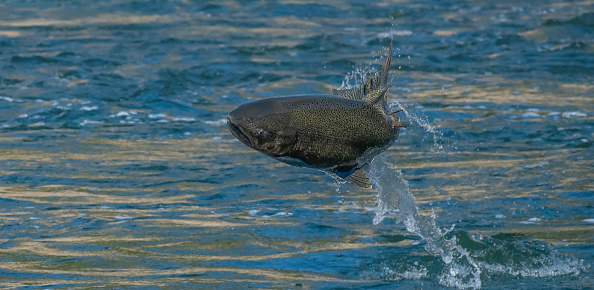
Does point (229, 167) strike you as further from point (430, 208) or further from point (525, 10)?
point (525, 10)

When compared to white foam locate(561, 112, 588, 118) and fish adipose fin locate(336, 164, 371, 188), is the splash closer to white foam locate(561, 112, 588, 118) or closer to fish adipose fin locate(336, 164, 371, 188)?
fish adipose fin locate(336, 164, 371, 188)

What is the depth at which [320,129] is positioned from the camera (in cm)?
338

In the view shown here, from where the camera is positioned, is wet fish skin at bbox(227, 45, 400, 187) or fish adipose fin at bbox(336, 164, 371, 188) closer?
wet fish skin at bbox(227, 45, 400, 187)

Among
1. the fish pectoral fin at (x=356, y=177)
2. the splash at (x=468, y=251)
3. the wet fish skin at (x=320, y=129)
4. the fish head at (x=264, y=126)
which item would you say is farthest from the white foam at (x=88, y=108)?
the fish head at (x=264, y=126)

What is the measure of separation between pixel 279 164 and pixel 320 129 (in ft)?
18.4

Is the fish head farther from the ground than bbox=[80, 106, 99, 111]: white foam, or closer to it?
farther from the ground

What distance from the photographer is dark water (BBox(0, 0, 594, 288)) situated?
6.11 m

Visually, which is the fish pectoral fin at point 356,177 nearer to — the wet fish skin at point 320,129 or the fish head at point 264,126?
the wet fish skin at point 320,129

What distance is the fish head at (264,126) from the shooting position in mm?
3225

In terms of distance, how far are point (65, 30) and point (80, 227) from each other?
9.01 meters

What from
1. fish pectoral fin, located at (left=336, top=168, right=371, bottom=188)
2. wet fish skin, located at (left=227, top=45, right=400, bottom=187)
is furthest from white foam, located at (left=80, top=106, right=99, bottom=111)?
fish pectoral fin, located at (left=336, top=168, right=371, bottom=188)

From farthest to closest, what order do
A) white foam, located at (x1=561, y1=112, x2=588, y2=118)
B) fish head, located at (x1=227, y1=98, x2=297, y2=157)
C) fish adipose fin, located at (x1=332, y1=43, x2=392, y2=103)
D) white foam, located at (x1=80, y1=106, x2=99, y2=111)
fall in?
white foam, located at (x1=80, y1=106, x2=99, y2=111) → white foam, located at (x1=561, y1=112, x2=588, y2=118) → fish adipose fin, located at (x1=332, y1=43, x2=392, y2=103) → fish head, located at (x1=227, y1=98, x2=297, y2=157)

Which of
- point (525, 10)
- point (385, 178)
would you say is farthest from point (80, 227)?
point (525, 10)

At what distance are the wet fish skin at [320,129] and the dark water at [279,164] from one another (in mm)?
2281
